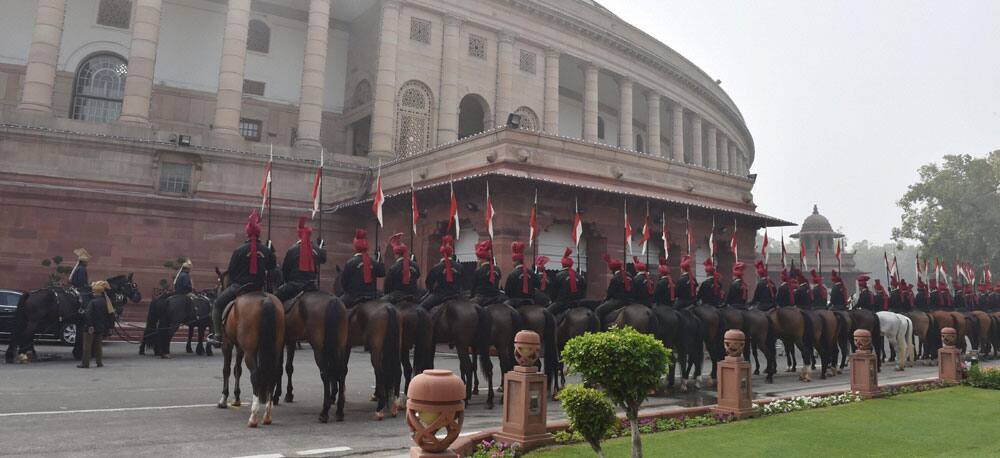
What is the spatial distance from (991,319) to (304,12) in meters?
36.3

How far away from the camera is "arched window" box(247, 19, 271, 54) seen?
118ft

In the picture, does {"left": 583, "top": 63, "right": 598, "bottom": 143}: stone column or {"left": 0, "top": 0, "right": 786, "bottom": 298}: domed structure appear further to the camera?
{"left": 583, "top": 63, "right": 598, "bottom": 143}: stone column

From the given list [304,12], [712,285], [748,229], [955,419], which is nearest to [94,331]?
[712,285]

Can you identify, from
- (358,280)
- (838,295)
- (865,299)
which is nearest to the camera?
(358,280)

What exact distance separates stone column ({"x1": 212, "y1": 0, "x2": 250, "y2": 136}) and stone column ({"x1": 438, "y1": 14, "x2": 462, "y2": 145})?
10.5 m

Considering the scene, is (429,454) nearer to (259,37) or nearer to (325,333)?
(325,333)

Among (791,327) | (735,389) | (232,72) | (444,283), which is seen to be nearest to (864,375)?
(791,327)

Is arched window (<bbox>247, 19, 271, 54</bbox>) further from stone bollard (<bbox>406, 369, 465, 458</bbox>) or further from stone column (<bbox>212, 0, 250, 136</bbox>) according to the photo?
stone bollard (<bbox>406, 369, 465, 458</bbox>)

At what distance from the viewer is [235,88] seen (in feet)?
97.9

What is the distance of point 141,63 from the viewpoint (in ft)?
92.2

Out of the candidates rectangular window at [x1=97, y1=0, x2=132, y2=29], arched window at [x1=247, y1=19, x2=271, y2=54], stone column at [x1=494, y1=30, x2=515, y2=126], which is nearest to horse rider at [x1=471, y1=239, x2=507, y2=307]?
stone column at [x1=494, y1=30, x2=515, y2=126]

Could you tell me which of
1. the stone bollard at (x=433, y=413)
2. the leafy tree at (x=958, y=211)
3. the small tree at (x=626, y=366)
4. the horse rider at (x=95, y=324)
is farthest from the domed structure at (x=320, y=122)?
the leafy tree at (x=958, y=211)

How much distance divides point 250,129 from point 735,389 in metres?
32.5

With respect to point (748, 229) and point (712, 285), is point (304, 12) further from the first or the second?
point (712, 285)
